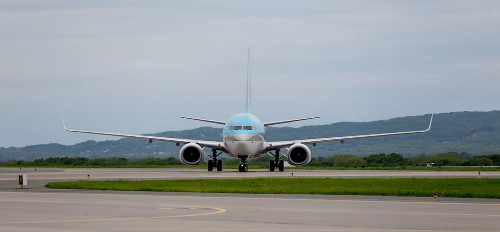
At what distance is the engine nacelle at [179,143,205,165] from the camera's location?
2525 inches

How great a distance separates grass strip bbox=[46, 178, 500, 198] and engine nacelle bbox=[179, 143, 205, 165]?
22.4 meters

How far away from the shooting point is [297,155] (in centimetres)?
6481

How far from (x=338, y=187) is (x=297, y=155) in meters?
28.4

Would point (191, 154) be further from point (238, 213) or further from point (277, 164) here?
point (238, 213)

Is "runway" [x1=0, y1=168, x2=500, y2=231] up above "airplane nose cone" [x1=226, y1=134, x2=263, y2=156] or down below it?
below

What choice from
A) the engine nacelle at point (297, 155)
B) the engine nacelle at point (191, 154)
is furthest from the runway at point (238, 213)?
the engine nacelle at point (297, 155)

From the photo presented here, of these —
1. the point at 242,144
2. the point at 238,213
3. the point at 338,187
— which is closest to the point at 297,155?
the point at 242,144

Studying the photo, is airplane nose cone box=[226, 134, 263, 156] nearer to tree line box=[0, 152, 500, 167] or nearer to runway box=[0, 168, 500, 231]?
tree line box=[0, 152, 500, 167]

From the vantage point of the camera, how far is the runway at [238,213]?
62.7 ft

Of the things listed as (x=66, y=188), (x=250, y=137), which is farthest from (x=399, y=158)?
(x=66, y=188)

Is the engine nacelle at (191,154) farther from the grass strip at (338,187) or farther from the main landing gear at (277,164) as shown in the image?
the grass strip at (338,187)

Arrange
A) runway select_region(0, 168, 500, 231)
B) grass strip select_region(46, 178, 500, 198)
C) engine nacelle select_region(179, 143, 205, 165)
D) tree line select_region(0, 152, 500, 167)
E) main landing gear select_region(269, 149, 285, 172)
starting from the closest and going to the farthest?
Result: 1. runway select_region(0, 168, 500, 231)
2. grass strip select_region(46, 178, 500, 198)
3. engine nacelle select_region(179, 143, 205, 165)
4. main landing gear select_region(269, 149, 285, 172)
5. tree line select_region(0, 152, 500, 167)

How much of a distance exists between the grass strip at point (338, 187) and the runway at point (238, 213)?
2.15 meters

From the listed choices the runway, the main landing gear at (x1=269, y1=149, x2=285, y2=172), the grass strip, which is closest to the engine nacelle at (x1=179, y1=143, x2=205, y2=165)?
the main landing gear at (x1=269, y1=149, x2=285, y2=172)
